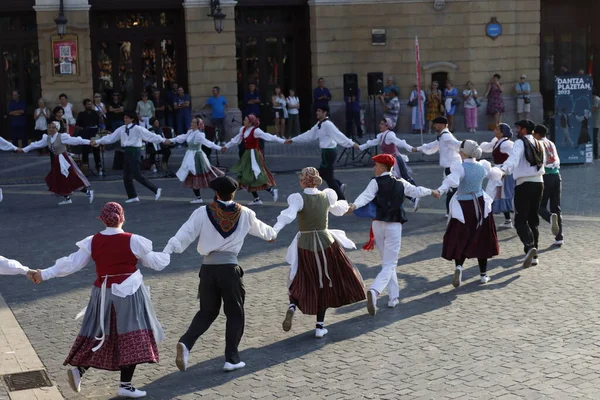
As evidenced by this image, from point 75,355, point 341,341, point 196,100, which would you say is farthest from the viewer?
point 196,100

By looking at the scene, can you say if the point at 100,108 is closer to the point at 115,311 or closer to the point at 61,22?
the point at 61,22

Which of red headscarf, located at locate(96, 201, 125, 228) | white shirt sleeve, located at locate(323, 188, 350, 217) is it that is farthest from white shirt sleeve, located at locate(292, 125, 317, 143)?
red headscarf, located at locate(96, 201, 125, 228)

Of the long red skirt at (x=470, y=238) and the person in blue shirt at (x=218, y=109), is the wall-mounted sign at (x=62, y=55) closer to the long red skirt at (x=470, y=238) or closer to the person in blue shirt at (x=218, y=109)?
the person in blue shirt at (x=218, y=109)

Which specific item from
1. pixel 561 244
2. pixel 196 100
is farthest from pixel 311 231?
pixel 196 100

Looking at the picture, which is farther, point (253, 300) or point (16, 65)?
point (16, 65)

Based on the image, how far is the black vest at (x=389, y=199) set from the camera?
10914 mm

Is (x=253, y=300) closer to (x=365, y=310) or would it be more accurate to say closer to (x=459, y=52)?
(x=365, y=310)

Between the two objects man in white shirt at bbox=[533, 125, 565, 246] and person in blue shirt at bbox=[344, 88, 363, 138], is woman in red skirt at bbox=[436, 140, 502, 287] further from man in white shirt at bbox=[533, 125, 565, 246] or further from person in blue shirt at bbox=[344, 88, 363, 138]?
person in blue shirt at bbox=[344, 88, 363, 138]

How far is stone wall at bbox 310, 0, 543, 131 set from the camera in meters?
29.5

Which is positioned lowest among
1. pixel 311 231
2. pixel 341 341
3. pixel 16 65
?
pixel 341 341

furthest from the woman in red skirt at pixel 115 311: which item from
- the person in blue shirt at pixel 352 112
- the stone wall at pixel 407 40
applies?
the stone wall at pixel 407 40

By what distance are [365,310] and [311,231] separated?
4.70ft

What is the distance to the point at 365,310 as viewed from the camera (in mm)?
11078

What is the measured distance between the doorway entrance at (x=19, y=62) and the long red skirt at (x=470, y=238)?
19056 mm
